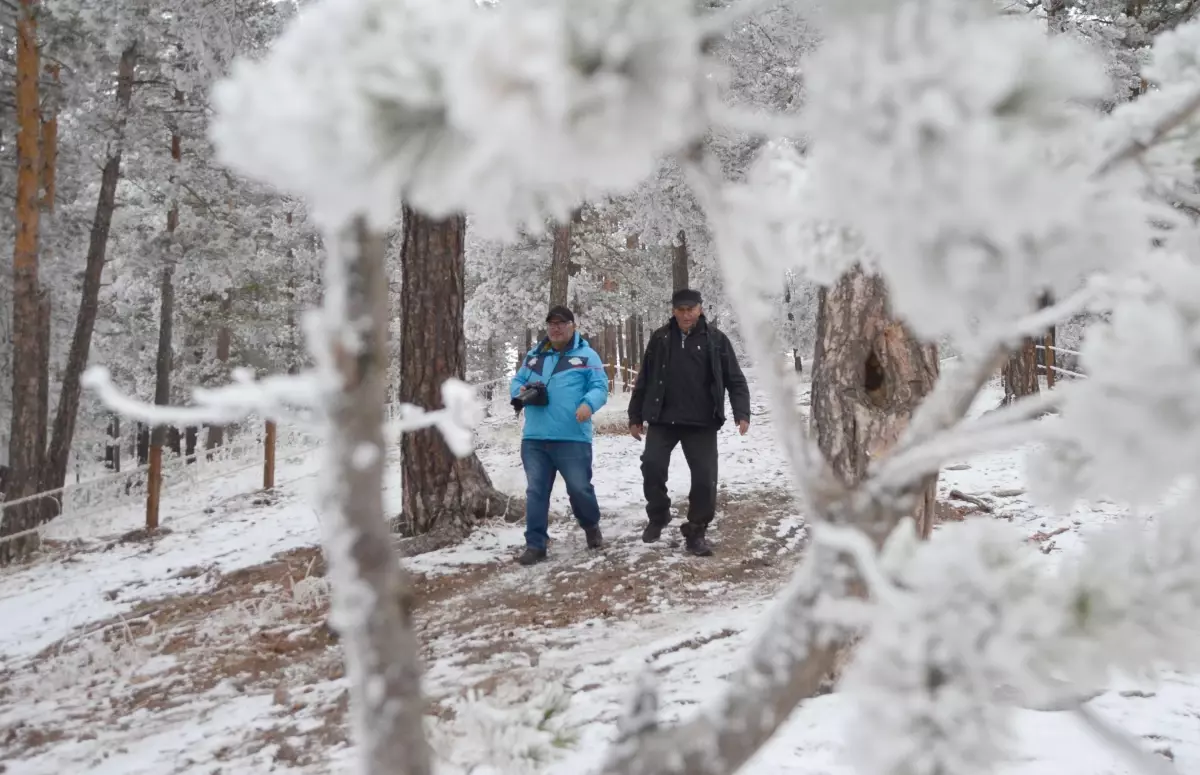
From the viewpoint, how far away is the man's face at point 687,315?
555cm

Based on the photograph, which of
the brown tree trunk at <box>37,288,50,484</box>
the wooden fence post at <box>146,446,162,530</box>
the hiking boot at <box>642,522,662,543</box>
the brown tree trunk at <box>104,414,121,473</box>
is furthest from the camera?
the brown tree trunk at <box>104,414,121,473</box>

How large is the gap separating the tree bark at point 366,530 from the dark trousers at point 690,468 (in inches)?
187

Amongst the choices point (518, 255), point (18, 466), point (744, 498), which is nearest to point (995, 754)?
point (744, 498)

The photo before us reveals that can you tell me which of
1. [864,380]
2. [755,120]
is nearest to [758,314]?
[755,120]

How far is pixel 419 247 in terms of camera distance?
618cm

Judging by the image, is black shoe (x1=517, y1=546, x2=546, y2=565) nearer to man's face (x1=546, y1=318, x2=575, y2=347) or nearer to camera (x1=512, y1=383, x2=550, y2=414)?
camera (x1=512, y1=383, x2=550, y2=414)

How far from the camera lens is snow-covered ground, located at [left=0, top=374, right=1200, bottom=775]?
2.42 meters

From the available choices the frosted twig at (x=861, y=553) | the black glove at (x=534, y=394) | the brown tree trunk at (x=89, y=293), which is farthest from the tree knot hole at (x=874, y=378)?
the brown tree trunk at (x=89, y=293)

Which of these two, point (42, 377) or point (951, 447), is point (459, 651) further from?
point (42, 377)

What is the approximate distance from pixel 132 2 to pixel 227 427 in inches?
711

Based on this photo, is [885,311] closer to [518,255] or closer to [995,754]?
[995,754]

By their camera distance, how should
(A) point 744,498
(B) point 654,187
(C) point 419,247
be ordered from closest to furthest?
(C) point 419,247
(A) point 744,498
(B) point 654,187

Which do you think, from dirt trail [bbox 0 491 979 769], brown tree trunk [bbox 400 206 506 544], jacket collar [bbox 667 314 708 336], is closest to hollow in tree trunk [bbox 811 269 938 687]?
dirt trail [bbox 0 491 979 769]

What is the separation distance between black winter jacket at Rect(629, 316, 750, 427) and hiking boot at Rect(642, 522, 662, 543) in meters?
0.85
